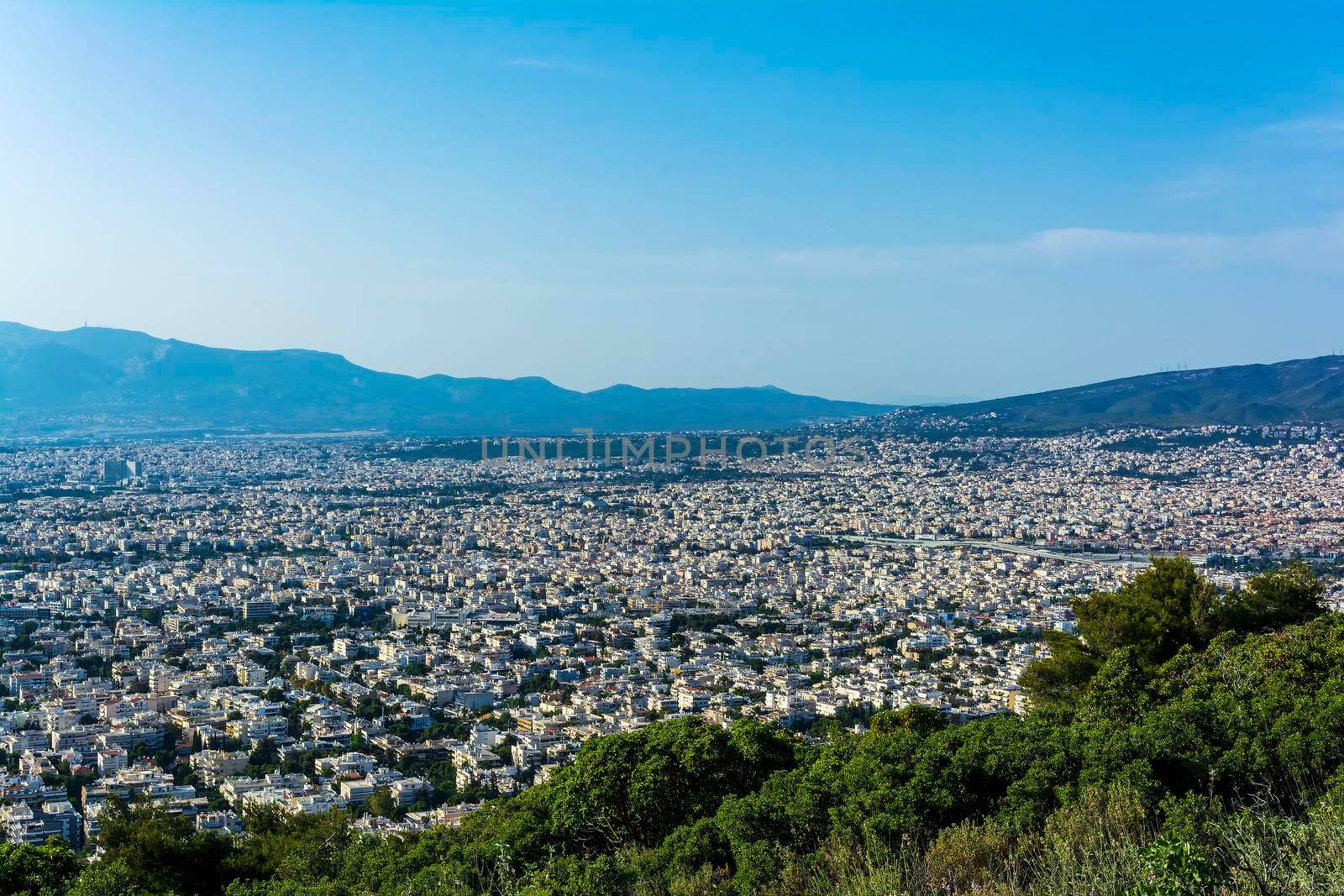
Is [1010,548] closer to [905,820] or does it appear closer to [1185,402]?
[905,820]

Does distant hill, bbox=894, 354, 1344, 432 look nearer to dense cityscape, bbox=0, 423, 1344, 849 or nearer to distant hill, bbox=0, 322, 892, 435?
dense cityscape, bbox=0, 423, 1344, 849

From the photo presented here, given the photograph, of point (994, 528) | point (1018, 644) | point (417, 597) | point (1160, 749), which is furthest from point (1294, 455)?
point (1160, 749)

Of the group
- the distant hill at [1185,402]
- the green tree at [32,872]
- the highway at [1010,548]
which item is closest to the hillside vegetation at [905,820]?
the green tree at [32,872]

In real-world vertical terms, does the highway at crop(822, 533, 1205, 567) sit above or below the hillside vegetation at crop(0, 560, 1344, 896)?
below

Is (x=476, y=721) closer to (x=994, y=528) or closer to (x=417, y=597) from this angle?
(x=417, y=597)

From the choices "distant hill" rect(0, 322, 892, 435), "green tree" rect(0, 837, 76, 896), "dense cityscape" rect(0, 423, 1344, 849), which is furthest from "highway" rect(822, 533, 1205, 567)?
"distant hill" rect(0, 322, 892, 435)

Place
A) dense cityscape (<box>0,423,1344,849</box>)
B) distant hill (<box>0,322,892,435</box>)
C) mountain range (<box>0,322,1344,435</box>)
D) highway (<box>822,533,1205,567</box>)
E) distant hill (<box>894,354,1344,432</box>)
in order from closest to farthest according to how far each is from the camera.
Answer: dense cityscape (<box>0,423,1344,849</box>), highway (<box>822,533,1205,567</box>), distant hill (<box>894,354,1344,432</box>), mountain range (<box>0,322,1344,435</box>), distant hill (<box>0,322,892,435</box>)
